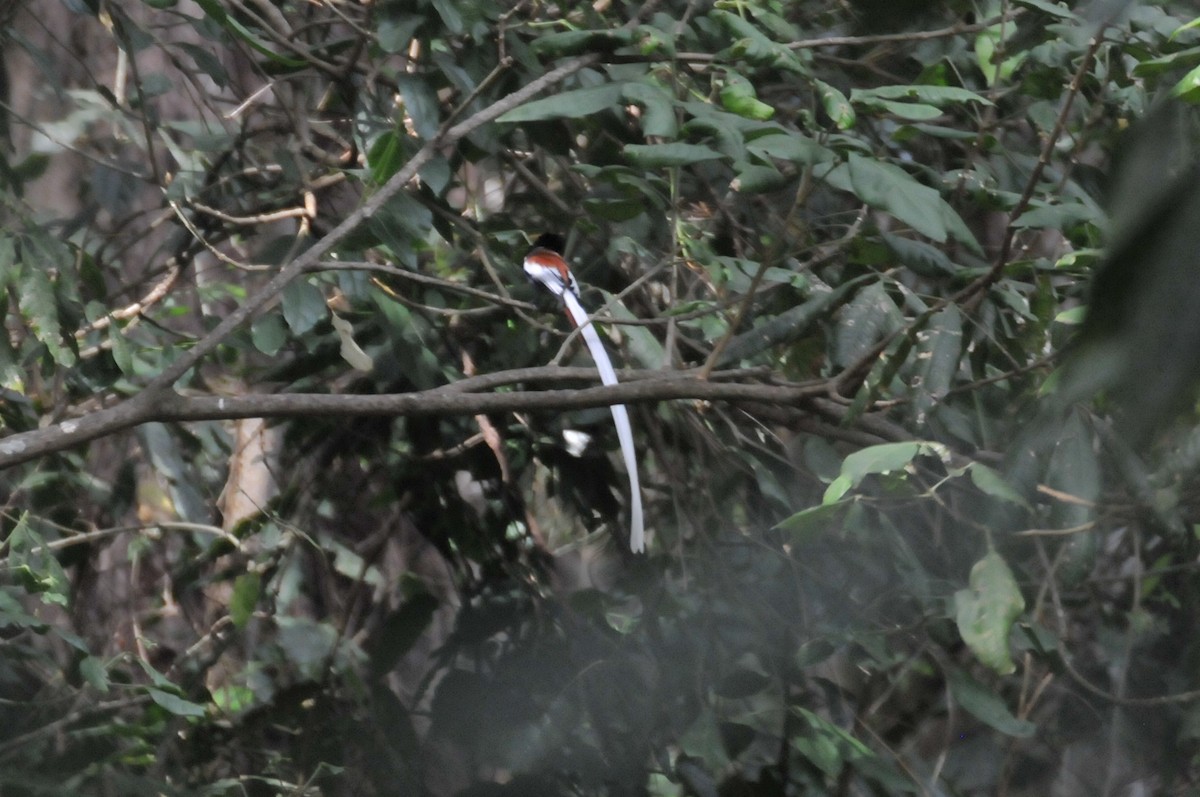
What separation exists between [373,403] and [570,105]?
52 centimetres

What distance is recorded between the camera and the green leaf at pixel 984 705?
224 centimetres

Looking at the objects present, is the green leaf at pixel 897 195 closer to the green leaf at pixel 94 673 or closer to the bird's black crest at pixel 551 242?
the bird's black crest at pixel 551 242

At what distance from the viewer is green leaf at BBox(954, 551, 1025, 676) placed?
1746 mm

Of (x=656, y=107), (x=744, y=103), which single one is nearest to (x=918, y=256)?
(x=744, y=103)

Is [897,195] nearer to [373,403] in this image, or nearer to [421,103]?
[373,403]

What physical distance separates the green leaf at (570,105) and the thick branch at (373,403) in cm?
37

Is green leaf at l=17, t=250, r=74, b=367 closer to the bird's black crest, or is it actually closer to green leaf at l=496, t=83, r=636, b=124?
green leaf at l=496, t=83, r=636, b=124

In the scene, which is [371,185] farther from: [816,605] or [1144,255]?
[1144,255]

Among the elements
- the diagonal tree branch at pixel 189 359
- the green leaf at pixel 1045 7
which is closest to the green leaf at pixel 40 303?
the diagonal tree branch at pixel 189 359

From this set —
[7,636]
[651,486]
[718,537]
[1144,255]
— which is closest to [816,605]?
[718,537]

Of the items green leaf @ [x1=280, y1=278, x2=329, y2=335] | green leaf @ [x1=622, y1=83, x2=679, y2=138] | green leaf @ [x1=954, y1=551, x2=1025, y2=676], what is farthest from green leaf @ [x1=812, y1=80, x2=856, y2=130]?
green leaf @ [x1=280, y1=278, x2=329, y2=335]

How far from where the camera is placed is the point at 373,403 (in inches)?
72.2

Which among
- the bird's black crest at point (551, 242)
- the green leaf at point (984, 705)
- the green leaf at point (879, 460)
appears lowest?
the green leaf at point (984, 705)

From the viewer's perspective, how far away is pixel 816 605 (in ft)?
9.43
